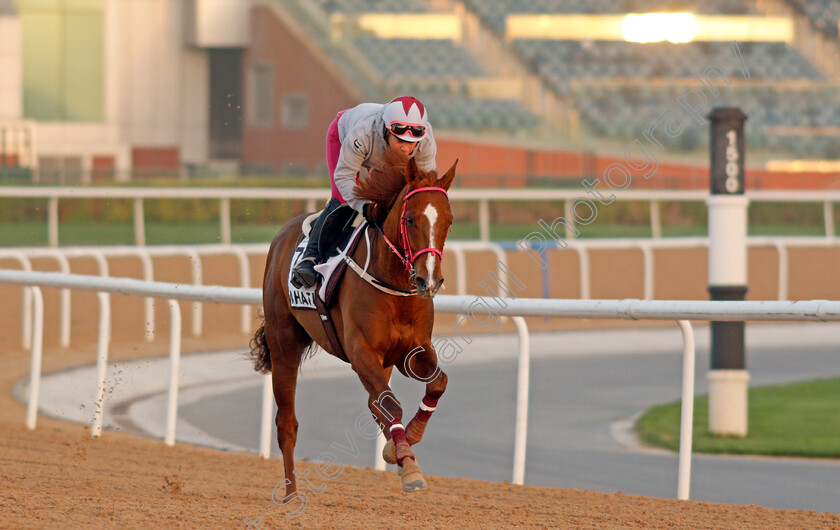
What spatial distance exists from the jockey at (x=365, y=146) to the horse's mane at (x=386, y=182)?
0.12 ft

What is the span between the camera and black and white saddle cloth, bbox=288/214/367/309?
4230 mm

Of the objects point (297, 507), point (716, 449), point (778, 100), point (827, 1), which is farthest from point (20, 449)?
point (827, 1)

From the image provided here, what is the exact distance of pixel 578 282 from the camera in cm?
1220

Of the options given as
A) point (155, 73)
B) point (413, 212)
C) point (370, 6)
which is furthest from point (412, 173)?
point (155, 73)

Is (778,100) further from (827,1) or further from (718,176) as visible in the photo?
(718,176)

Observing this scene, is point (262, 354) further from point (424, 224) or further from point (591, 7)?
point (591, 7)

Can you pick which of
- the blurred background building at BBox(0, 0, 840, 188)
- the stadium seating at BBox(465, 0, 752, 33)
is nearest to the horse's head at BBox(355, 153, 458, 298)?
the blurred background building at BBox(0, 0, 840, 188)

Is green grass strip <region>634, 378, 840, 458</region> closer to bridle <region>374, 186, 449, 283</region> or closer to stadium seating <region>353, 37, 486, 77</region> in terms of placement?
bridle <region>374, 186, 449, 283</region>

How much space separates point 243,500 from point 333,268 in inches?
37.7

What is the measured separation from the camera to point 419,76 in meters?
23.5

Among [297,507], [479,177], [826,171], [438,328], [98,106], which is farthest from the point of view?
[98,106]

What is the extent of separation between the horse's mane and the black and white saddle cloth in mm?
205

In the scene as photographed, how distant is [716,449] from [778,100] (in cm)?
1772

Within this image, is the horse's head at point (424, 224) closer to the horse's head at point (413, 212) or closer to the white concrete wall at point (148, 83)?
the horse's head at point (413, 212)
